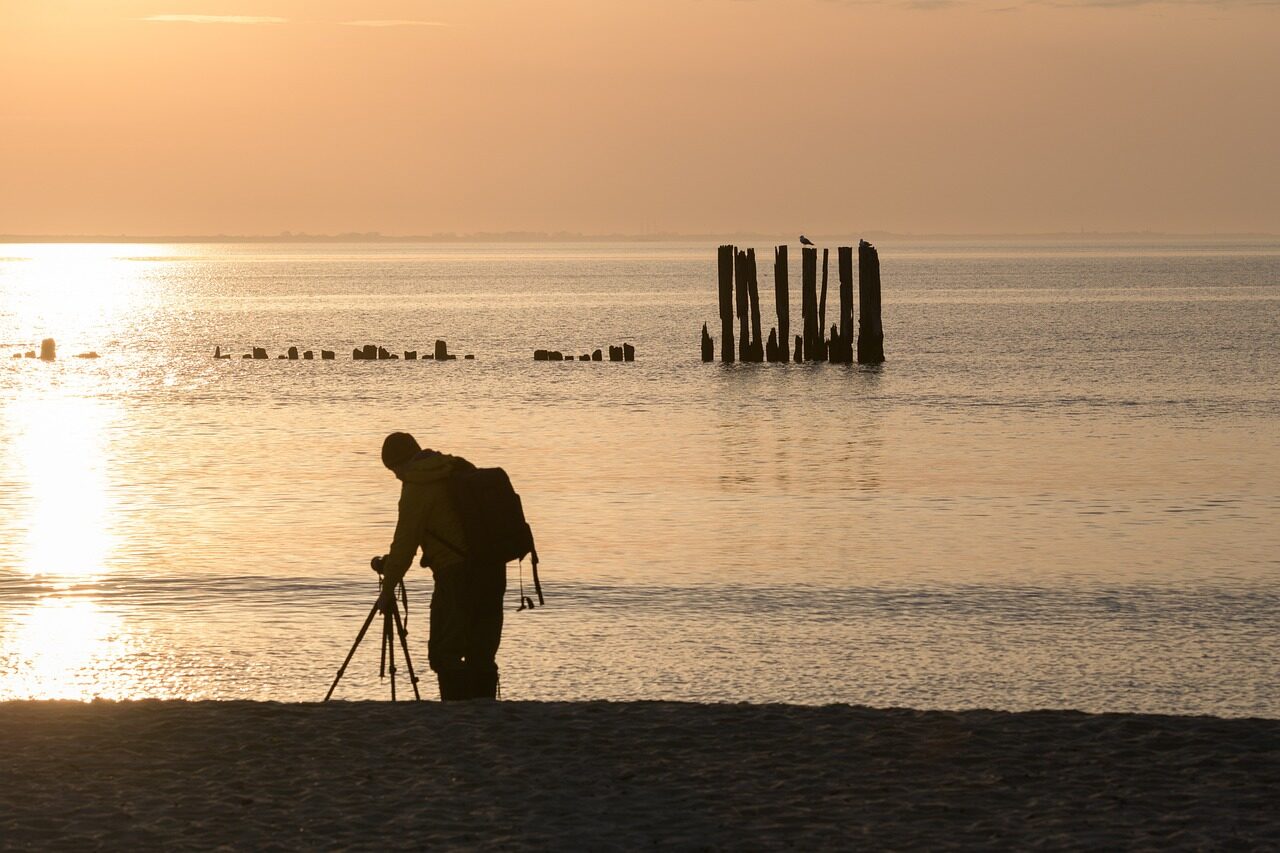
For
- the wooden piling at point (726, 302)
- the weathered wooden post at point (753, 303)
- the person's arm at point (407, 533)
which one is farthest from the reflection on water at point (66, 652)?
the wooden piling at point (726, 302)

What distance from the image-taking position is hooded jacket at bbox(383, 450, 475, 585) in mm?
10227

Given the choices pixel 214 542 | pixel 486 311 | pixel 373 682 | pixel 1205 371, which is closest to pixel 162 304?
pixel 486 311

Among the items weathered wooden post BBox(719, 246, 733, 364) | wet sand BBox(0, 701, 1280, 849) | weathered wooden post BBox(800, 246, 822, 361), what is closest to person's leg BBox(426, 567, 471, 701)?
wet sand BBox(0, 701, 1280, 849)

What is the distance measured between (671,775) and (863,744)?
1145 mm

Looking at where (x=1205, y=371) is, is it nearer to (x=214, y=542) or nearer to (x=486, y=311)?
(x=214, y=542)

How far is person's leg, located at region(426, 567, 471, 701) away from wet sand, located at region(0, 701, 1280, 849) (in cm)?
40

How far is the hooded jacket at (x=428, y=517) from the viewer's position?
10227 millimetres

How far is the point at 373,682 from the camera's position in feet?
42.7

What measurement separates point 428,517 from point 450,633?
782 millimetres

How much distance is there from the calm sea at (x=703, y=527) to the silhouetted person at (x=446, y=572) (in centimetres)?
206

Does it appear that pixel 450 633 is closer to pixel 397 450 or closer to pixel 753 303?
pixel 397 450

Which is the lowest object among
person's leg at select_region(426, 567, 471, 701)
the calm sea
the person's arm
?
the calm sea

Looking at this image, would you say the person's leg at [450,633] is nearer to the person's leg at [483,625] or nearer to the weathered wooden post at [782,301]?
the person's leg at [483,625]

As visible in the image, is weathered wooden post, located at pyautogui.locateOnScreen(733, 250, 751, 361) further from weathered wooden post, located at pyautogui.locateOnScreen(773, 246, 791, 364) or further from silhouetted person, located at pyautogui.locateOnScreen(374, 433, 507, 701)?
silhouetted person, located at pyautogui.locateOnScreen(374, 433, 507, 701)
